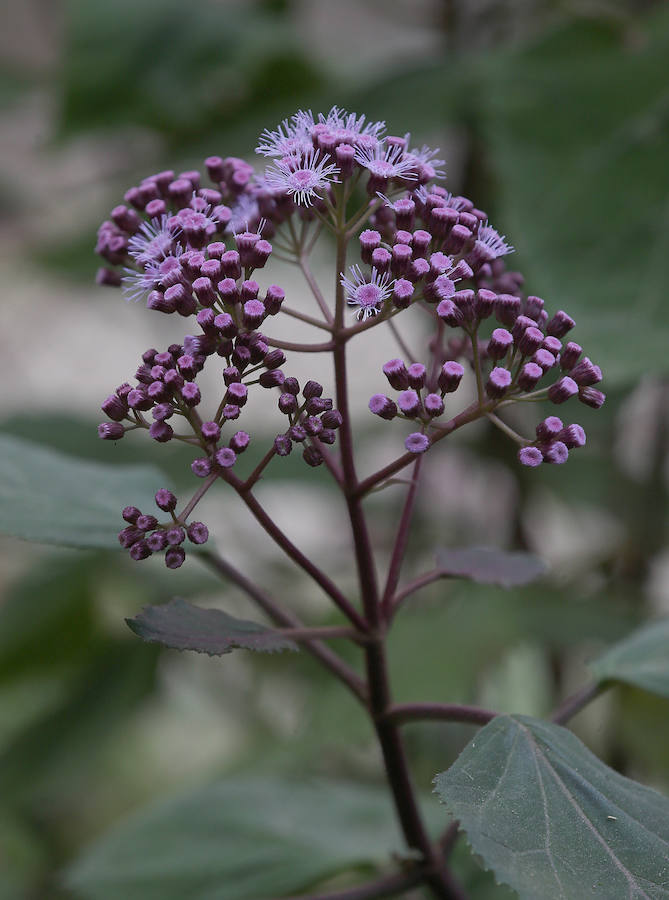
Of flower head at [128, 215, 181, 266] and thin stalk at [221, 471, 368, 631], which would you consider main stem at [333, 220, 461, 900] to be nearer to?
thin stalk at [221, 471, 368, 631]

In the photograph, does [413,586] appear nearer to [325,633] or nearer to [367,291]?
[325,633]

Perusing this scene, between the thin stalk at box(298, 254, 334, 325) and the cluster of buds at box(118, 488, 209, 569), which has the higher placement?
the thin stalk at box(298, 254, 334, 325)

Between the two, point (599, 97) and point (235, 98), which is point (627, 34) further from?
point (235, 98)

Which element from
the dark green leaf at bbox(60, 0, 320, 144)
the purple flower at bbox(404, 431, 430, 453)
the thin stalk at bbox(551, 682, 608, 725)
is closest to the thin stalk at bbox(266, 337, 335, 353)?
the purple flower at bbox(404, 431, 430, 453)

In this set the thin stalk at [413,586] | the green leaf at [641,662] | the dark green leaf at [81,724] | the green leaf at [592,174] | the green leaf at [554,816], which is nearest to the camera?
the green leaf at [554,816]

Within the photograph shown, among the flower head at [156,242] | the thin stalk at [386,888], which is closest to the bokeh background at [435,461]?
the thin stalk at [386,888]

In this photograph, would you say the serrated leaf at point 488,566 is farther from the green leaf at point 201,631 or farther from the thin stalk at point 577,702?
the green leaf at point 201,631
